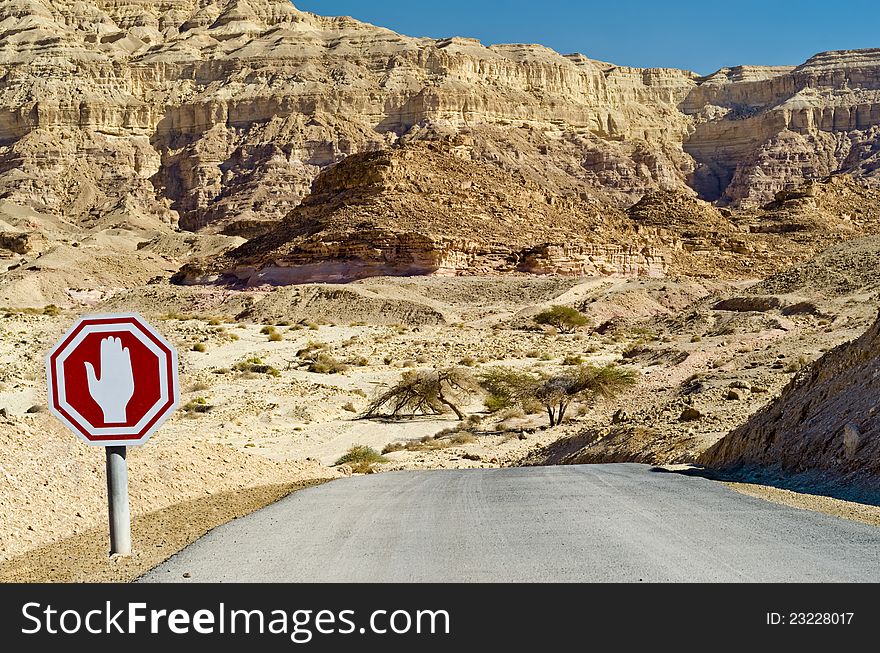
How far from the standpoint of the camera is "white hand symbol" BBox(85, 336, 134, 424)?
6328 millimetres

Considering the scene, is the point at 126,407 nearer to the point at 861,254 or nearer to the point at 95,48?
the point at 861,254

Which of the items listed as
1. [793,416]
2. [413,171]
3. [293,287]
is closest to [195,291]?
[293,287]

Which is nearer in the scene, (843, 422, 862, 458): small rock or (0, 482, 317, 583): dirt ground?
(0, 482, 317, 583): dirt ground

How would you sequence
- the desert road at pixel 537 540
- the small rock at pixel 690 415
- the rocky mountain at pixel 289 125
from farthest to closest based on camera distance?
the rocky mountain at pixel 289 125, the small rock at pixel 690 415, the desert road at pixel 537 540

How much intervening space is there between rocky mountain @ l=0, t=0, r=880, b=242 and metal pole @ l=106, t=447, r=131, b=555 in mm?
A: 127924

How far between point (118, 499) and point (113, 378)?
0.94 m

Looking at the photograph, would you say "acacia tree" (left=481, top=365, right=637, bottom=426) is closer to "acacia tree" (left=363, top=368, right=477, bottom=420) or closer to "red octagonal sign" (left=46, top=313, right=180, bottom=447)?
"acacia tree" (left=363, top=368, right=477, bottom=420)

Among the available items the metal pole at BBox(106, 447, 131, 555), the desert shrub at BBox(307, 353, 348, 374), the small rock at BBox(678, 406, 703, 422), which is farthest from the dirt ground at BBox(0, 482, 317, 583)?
the desert shrub at BBox(307, 353, 348, 374)

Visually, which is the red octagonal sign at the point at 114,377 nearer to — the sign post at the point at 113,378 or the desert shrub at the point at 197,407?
the sign post at the point at 113,378

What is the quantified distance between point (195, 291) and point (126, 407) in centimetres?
7390

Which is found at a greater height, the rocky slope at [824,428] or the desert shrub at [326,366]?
the rocky slope at [824,428]

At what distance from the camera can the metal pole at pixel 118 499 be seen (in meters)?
6.69

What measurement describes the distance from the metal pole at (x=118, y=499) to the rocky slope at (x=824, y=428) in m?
6.38

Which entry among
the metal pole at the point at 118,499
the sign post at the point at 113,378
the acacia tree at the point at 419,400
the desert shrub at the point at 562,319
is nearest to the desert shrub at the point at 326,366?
the acacia tree at the point at 419,400
